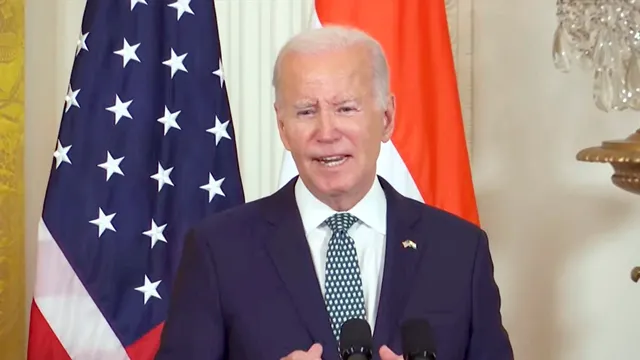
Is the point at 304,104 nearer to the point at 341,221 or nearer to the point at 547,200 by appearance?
the point at 341,221

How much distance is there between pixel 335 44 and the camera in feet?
5.48

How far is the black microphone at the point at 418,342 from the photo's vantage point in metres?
1.22

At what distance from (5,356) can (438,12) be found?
179 centimetres

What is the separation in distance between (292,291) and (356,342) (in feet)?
1.42

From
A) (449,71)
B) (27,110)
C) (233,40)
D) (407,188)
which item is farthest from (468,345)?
(27,110)

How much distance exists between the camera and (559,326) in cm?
281

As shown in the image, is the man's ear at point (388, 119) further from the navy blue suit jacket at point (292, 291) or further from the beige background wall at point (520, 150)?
the beige background wall at point (520, 150)

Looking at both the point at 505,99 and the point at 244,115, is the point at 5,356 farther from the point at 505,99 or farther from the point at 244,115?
the point at 505,99

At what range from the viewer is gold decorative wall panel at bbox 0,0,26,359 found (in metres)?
2.83

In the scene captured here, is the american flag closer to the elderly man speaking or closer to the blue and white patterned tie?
the elderly man speaking

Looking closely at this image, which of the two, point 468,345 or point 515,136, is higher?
point 515,136

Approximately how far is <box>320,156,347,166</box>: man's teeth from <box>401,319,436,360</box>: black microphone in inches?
17.9

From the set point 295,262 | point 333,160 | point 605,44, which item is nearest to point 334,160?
point 333,160

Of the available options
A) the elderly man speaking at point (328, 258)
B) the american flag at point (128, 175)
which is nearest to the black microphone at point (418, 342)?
the elderly man speaking at point (328, 258)
